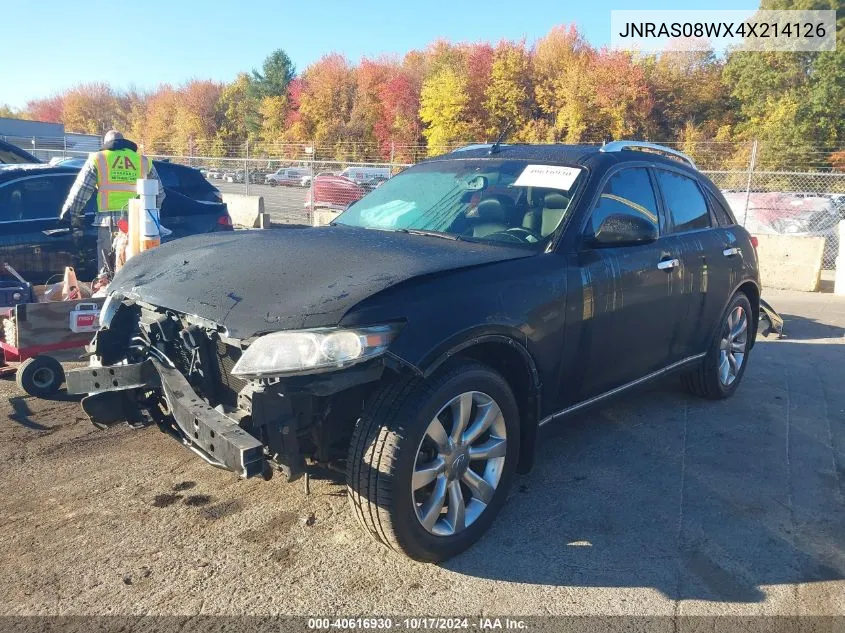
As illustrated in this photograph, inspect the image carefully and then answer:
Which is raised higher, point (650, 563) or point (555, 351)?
point (555, 351)

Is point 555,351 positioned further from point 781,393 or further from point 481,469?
point 781,393

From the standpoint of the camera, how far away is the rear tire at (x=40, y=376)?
4227mm

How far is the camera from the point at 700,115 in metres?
40.8

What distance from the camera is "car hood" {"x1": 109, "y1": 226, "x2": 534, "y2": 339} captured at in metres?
2.77

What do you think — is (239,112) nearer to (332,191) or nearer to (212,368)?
(332,191)

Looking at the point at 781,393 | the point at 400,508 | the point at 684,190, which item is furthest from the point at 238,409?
the point at 781,393

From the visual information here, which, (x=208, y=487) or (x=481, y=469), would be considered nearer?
(x=481, y=469)

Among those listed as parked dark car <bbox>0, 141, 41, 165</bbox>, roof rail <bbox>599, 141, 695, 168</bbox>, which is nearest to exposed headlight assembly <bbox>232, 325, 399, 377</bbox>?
roof rail <bbox>599, 141, 695, 168</bbox>

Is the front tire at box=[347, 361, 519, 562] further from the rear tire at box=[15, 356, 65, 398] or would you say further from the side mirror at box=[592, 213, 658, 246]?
the rear tire at box=[15, 356, 65, 398]

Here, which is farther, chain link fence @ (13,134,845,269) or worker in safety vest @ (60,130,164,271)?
chain link fence @ (13,134,845,269)

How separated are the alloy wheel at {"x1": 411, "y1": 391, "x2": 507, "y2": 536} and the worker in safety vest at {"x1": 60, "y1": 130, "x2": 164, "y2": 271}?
4809 millimetres

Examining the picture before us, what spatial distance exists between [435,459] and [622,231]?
164cm

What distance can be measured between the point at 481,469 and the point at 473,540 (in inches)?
12.6

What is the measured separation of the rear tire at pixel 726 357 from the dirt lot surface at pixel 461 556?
2.08 ft
